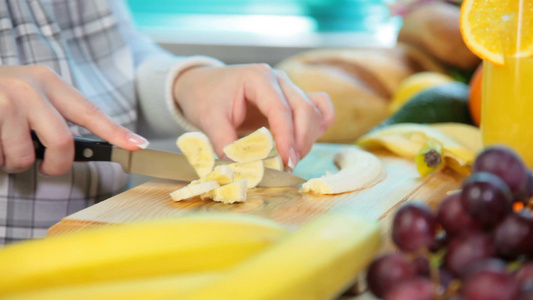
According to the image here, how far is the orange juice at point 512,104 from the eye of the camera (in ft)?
2.76

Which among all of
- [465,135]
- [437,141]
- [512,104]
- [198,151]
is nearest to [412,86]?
[465,135]

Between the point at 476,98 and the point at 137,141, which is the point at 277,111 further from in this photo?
the point at 476,98

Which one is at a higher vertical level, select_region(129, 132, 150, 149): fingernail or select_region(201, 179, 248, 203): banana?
select_region(129, 132, 150, 149): fingernail

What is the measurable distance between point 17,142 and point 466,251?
1.87 feet

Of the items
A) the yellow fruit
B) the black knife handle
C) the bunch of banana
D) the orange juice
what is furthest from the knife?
the yellow fruit

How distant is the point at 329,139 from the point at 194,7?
4.11ft

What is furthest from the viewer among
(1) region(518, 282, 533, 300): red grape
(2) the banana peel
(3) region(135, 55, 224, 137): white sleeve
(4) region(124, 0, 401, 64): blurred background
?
(4) region(124, 0, 401, 64): blurred background

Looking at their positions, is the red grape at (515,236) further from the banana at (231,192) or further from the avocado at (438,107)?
the avocado at (438,107)

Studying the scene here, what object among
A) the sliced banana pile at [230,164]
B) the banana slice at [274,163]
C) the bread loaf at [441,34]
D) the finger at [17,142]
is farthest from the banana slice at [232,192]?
the bread loaf at [441,34]

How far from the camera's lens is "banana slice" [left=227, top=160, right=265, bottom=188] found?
35.0 inches

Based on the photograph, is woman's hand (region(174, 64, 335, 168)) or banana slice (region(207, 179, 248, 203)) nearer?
banana slice (region(207, 179, 248, 203))

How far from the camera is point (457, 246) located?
406 millimetres

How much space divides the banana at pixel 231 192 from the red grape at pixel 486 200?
426 mm

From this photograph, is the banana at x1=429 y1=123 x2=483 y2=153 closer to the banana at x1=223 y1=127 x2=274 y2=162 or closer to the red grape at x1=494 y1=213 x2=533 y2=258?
the banana at x1=223 y1=127 x2=274 y2=162
